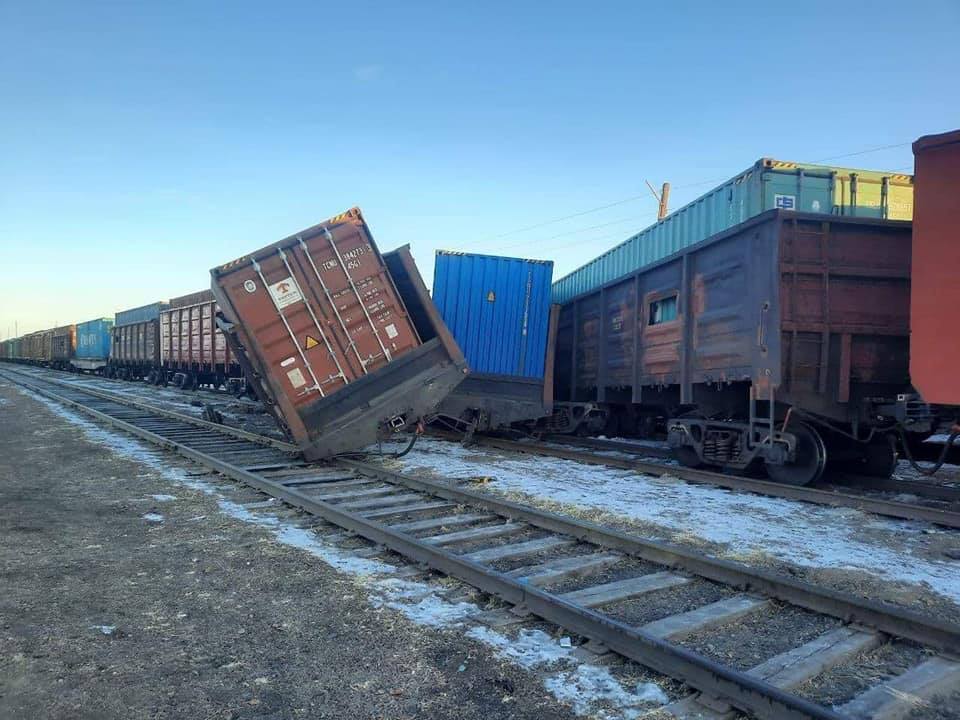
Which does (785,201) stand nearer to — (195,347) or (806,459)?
(806,459)

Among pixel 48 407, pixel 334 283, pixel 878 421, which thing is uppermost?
pixel 334 283

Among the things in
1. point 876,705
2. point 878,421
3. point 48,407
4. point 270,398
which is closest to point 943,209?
point 878,421

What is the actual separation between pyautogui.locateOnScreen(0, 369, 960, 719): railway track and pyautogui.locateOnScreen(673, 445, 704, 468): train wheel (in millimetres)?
4335

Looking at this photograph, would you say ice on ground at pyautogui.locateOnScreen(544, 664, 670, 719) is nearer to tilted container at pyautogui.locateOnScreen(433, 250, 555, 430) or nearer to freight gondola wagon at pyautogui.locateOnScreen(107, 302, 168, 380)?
tilted container at pyautogui.locateOnScreen(433, 250, 555, 430)

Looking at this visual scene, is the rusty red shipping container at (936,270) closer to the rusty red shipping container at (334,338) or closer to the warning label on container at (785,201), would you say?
the rusty red shipping container at (334,338)

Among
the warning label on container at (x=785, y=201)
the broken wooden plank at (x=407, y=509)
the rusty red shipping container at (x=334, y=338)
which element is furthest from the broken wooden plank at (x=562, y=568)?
the warning label on container at (x=785, y=201)

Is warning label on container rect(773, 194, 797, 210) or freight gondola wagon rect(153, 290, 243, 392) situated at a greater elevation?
warning label on container rect(773, 194, 797, 210)

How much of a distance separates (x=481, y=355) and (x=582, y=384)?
268cm

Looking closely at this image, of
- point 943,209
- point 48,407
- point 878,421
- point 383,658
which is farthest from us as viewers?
point 48,407

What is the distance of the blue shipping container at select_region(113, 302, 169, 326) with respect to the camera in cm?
3190

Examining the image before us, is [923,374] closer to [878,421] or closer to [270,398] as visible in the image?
[878,421]

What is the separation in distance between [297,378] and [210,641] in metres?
5.61

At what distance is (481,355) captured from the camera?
11828 millimetres

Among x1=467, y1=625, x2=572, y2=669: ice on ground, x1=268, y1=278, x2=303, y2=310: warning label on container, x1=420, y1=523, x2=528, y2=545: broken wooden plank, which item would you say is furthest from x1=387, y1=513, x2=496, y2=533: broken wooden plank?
x1=268, y1=278, x2=303, y2=310: warning label on container
